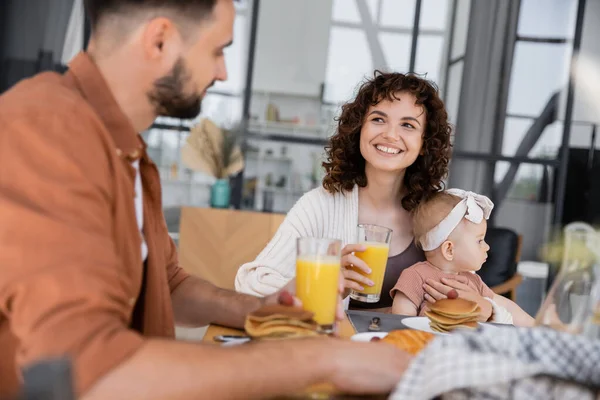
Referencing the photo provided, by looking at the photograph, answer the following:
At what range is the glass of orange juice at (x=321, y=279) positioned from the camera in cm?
141

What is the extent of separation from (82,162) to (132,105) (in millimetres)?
324

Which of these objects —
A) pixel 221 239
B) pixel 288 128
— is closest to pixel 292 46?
pixel 288 128

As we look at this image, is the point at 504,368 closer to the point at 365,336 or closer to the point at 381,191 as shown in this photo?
the point at 365,336

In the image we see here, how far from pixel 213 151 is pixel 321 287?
15.1ft

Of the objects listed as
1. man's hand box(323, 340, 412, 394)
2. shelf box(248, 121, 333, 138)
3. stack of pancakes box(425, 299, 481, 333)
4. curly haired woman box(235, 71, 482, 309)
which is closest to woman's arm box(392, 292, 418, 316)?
curly haired woman box(235, 71, 482, 309)

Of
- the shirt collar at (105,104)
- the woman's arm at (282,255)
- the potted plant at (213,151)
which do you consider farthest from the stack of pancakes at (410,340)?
the potted plant at (213,151)

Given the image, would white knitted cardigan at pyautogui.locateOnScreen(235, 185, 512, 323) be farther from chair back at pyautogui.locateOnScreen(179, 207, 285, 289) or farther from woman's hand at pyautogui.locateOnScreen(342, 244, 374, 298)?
chair back at pyautogui.locateOnScreen(179, 207, 285, 289)

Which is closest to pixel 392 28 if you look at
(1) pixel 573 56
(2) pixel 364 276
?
(1) pixel 573 56

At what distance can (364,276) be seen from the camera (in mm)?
1870

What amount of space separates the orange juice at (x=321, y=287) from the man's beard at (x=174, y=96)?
44 cm

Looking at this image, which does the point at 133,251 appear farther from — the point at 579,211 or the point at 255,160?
the point at 579,211

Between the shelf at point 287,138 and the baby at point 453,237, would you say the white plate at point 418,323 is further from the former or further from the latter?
the shelf at point 287,138

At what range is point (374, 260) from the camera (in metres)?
1.87

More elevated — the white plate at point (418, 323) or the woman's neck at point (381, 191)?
the woman's neck at point (381, 191)
